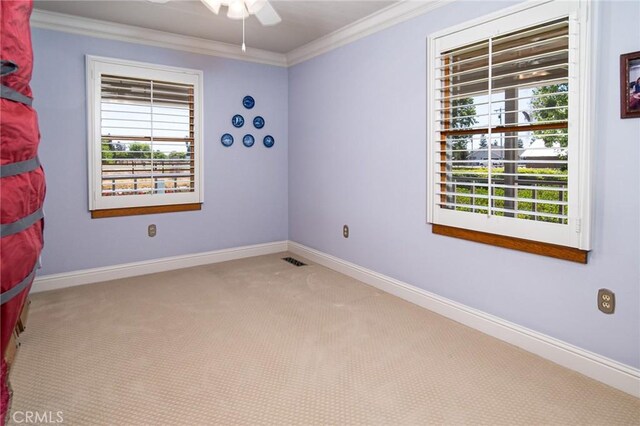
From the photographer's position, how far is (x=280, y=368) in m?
2.29

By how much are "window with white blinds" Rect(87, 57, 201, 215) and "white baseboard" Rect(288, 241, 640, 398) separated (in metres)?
2.19

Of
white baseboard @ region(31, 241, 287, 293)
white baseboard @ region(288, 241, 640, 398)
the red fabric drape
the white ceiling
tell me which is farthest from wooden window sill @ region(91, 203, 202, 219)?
the red fabric drape

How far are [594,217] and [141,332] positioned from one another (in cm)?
291

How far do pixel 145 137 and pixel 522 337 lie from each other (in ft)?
12.2

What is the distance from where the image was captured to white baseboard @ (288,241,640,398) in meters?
2.12

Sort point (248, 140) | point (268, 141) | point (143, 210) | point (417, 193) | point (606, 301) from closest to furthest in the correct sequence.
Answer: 1. point (606, 301)
2. point (417, 193)
3. point (143, 210)
4. point (248, 140)
5. point (268, 141)

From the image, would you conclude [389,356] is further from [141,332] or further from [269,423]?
[141,332]

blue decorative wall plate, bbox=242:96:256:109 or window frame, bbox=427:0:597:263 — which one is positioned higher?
blue decorative wall plate, bbox=242:96:256:109

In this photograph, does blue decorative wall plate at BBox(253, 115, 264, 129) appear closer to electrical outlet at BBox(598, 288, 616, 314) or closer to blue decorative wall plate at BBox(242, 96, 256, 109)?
blue decorative wall plate at BBox(242, 96, 256, 109)

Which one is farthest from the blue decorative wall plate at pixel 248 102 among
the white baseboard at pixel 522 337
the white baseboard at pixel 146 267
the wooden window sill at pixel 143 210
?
the white baseboard at pixel 522 337

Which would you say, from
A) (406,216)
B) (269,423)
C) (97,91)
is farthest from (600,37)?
(97,91)

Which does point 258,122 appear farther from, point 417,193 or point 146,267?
point 417,193

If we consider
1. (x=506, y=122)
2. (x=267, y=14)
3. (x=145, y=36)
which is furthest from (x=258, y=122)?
(x=506, y=122)

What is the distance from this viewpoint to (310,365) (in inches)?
91.5
